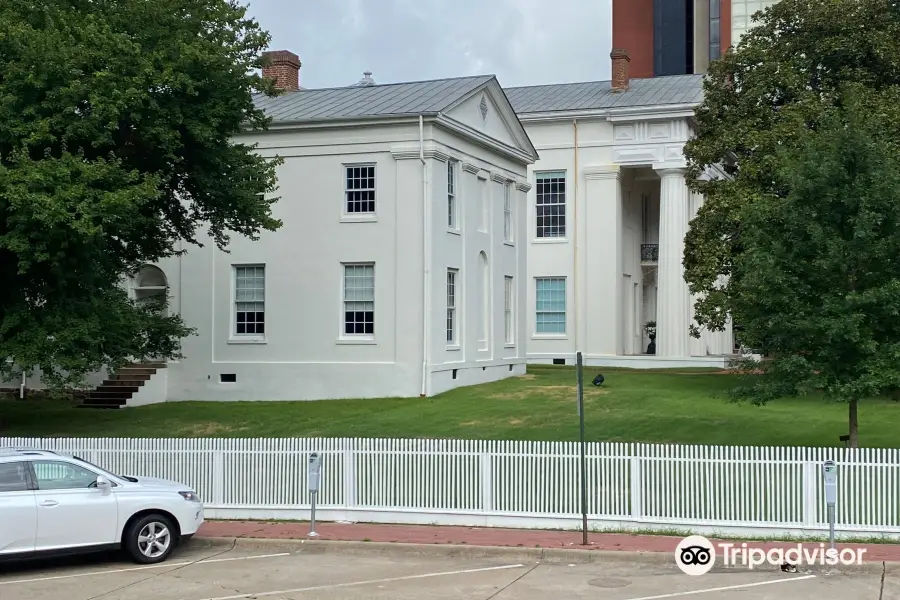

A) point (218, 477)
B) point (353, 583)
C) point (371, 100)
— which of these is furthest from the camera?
point (371, 100)

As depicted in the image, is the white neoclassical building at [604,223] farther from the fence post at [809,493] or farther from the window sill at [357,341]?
the fence post at [809,493]

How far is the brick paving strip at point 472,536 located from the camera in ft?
47.7

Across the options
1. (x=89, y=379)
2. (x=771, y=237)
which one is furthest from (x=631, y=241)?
(x=771, y=237)

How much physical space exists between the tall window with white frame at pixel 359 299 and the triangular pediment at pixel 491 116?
4921mm

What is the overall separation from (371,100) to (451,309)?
6.57m

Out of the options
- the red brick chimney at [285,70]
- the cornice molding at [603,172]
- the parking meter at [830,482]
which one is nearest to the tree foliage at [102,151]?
the parking meter at [830,482]

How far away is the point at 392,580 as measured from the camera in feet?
41.3

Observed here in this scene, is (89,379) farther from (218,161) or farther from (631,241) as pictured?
Result: (631,241)

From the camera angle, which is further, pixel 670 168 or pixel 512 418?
pixel 670 168

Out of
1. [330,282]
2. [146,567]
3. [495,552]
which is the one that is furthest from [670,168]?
[146,567]

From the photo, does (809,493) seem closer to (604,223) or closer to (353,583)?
(353,583)

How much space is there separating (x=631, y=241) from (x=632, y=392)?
18.2 meters

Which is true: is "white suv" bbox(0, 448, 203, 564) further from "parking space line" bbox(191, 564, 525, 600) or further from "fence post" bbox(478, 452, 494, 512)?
"fence post" bbox(478, 452, 494, 512)

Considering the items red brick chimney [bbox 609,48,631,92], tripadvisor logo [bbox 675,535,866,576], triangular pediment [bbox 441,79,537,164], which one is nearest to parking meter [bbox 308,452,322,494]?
tripadvisor logo [bbox 675,535,866,576]
